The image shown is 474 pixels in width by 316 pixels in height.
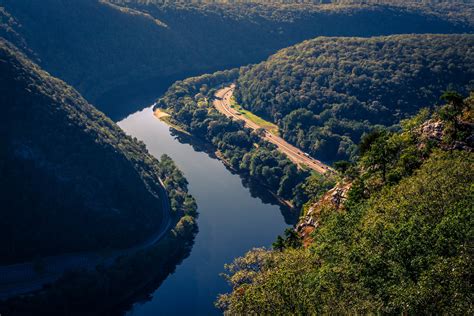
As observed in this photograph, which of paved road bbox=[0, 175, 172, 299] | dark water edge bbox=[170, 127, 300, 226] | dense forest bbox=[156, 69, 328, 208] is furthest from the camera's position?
dense forest bbox=[156, 69, 328, 208]

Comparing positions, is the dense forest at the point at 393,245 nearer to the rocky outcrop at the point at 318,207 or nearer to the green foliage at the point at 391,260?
the green foliage at the point at 391,260

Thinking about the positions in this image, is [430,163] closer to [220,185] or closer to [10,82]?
[220,185]

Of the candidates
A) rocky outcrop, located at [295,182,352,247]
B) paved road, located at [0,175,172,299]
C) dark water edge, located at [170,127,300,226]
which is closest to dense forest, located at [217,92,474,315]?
rocky outcrop, located at [295,182,352,247]

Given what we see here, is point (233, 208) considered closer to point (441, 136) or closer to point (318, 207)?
point (318, 207)

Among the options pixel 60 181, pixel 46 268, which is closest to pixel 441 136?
pixel 60 181

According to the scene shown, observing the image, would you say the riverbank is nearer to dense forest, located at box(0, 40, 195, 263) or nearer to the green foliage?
dense forest, located at box(0, 40, 195, 263)

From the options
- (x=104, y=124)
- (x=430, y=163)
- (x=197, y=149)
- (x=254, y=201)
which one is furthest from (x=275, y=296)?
(x=197, y=149)

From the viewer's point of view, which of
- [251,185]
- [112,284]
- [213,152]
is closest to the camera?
[112,284]
